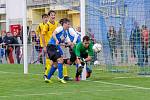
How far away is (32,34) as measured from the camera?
966 inches

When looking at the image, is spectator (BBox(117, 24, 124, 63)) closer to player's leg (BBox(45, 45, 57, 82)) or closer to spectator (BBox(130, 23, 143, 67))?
spectator (BBox(130, 23, 143, 67))

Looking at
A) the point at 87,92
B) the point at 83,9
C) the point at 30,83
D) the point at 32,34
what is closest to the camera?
the point at 87,92

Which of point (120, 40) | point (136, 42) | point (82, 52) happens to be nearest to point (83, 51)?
point (82, 52)

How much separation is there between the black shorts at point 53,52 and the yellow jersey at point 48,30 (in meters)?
1.05

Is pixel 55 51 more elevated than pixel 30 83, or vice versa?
pixel 55 51

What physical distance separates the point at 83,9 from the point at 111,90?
13.5ft

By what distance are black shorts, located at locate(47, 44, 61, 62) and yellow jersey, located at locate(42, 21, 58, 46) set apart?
1.05m

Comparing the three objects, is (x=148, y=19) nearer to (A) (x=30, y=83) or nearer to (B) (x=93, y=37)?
(B) (x=93, y=37)

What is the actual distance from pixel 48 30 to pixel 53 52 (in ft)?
4.74

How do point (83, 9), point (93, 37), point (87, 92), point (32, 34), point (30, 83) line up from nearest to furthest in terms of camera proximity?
1. point (87, 92)
2. point (30, 83)
3. point (83, 9)
4. point (93, 37)
5. point (32, 34)

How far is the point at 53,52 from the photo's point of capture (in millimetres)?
13938

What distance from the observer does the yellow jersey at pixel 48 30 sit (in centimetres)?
1498

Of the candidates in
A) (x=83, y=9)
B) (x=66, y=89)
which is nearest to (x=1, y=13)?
(x=83, y=9)

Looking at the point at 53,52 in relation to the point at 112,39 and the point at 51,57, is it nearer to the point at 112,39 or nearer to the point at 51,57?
the point at 51,57
